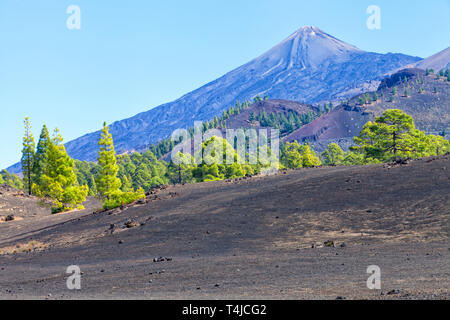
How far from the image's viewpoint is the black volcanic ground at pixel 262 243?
41.6 feet

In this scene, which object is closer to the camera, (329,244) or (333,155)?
(329,244)

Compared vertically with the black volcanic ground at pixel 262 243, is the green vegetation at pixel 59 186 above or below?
above

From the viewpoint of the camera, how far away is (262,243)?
21875 mm

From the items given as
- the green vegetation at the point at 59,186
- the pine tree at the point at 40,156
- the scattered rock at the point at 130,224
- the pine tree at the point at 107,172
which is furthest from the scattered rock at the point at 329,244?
the pine tree at the point at 40,156

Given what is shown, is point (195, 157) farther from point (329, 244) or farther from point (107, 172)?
point (329, 244)

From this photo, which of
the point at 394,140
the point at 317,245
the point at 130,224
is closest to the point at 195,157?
the point at 394,140

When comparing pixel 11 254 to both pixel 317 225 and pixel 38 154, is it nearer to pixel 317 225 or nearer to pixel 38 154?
pixel 317 225

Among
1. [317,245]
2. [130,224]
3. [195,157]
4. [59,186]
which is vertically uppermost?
[195,157]

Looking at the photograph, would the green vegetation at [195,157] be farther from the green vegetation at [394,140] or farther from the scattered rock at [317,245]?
the scattered rock at [317,245]

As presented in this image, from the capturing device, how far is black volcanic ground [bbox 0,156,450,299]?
1267 centimetres

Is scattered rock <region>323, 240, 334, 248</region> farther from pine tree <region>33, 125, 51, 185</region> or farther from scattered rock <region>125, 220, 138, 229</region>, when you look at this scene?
pine tree <region>33, 125, 51, 185</region>

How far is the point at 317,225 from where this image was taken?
23906mm
